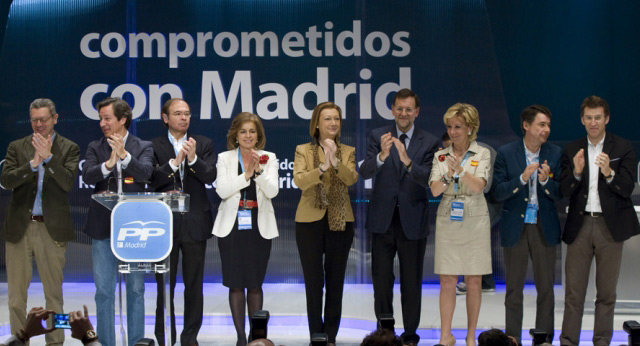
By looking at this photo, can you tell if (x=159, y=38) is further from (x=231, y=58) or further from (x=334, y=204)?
(x=334, y=204)

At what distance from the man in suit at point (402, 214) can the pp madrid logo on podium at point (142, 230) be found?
170 centimetres

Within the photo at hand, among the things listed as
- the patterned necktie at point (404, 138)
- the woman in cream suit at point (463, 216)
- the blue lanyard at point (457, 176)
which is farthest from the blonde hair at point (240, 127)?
the blue lanyard at point (457, 176)

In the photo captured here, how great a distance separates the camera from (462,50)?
25.0 ft

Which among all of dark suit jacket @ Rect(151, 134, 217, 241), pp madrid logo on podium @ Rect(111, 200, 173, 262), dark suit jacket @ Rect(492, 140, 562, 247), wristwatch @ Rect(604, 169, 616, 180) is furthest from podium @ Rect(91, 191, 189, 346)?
wristwatch @ Rect(604, 169, 616, 180)

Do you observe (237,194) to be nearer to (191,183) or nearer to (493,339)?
(191,183)

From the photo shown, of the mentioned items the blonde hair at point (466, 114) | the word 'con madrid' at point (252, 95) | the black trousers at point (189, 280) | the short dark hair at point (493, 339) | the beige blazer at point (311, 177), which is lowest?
the black trousers at point (189, 280)

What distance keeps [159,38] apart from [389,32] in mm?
2236

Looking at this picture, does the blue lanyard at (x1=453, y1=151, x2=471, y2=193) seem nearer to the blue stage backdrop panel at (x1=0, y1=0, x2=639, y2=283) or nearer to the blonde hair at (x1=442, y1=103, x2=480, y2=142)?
the blonde hair at (x1=442, y1=103, x2=480, y2=142)

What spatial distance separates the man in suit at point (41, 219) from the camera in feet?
17.7

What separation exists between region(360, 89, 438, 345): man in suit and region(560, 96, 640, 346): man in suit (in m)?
0.97

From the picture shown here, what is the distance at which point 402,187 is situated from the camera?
5.49 meters

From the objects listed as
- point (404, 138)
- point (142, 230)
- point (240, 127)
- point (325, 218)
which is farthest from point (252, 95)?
point (142, 230)

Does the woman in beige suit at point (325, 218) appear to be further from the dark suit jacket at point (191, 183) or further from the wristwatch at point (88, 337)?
the wristwatch at point (88, 337)

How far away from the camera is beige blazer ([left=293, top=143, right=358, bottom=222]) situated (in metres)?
5.33
